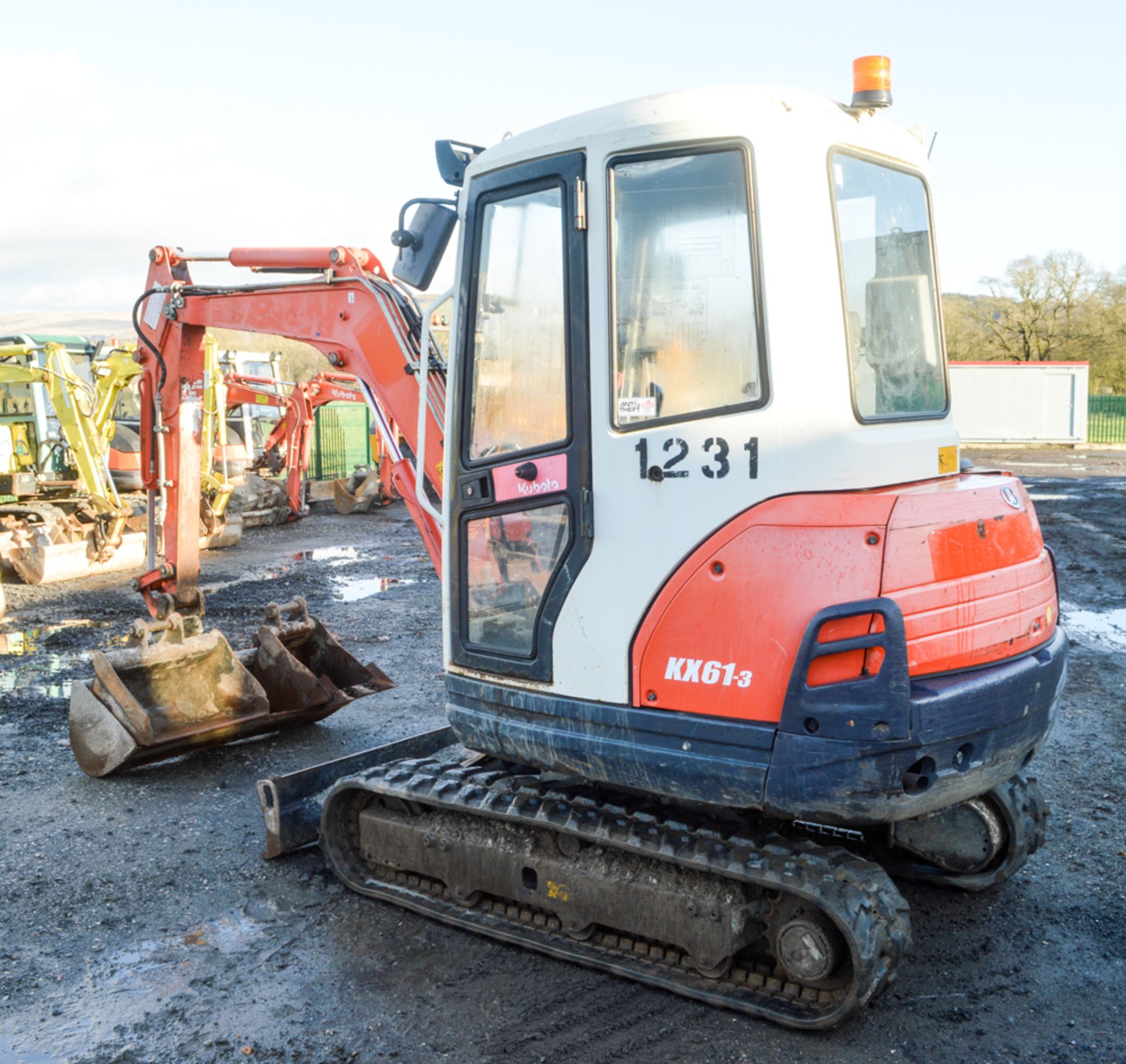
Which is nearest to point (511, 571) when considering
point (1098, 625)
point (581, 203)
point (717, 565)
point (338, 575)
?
point (717, 565)

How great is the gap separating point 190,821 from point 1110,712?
5.33 m

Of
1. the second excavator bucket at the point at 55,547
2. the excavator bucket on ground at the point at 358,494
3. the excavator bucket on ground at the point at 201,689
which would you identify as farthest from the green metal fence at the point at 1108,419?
the excavator bucket on ground at the point at 201,689

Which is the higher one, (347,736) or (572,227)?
(572,227)

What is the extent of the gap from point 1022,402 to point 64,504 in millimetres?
25856

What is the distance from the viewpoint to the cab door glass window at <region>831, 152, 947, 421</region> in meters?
3.44

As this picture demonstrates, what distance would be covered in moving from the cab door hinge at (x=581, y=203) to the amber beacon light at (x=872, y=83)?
920 mm

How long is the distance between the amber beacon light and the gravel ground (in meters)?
2.91

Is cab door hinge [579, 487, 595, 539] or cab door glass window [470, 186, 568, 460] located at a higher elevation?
cab door glass window [470, 186, 568, 460]

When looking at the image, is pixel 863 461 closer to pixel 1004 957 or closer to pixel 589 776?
pixel 589 776

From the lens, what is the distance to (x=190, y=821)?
5141 millimetres

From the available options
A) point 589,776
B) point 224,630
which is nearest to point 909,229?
point 589,776

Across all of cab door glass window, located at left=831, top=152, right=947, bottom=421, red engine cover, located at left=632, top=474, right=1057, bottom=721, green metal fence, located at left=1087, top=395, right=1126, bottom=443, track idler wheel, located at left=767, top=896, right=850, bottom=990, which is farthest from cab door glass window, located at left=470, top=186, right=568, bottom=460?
green metal fence, located at left=1087, top=395, right=1126, bottom=443

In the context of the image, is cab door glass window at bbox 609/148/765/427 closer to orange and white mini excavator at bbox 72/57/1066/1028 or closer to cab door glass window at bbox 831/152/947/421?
orange and white mini excavator at bbox 72/57/1066/1028

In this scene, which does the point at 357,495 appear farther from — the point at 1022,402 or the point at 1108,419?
the point at 1108,419
